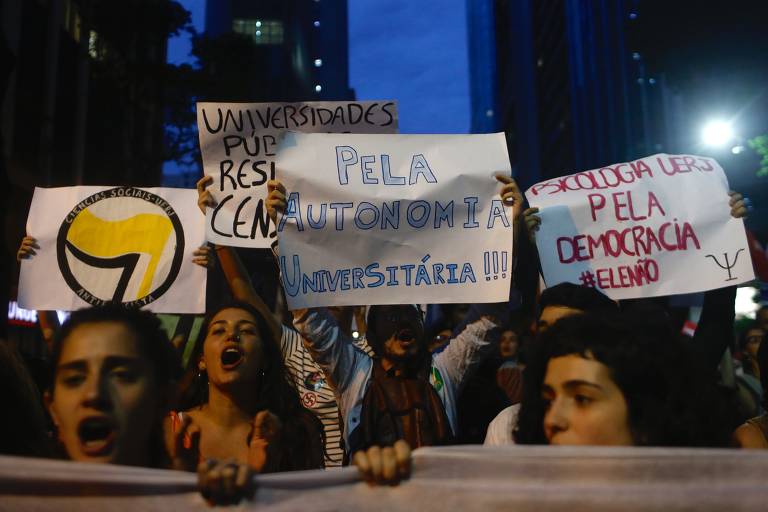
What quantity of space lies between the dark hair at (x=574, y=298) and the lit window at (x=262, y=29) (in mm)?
71570

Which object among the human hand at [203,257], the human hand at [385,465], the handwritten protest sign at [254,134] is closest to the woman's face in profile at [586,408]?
the human hand at [385,465]

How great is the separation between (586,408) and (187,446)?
4.05ft

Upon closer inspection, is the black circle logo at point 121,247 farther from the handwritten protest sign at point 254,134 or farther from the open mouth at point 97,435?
the open mouth at point 97,435

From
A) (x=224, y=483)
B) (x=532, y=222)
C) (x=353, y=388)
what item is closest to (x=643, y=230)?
(x=532, y=222)

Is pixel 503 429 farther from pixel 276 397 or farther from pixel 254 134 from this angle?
pixel 254 134

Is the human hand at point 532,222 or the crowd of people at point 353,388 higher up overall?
the human hand at point 532,222

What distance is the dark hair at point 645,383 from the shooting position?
207cm

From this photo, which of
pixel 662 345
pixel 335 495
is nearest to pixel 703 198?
pixel 662 345

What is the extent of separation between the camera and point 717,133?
92.2ft

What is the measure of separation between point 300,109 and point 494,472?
2.75 meters

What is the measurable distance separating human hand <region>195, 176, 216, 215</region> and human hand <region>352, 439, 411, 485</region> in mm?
2406

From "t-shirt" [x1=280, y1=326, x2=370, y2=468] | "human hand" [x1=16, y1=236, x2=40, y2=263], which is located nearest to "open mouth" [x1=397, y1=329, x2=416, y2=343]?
"t-shirt" [x1=280, y1=326, x2=370, y2=468]

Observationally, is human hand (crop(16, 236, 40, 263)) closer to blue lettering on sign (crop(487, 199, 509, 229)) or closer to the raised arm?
the raised arm

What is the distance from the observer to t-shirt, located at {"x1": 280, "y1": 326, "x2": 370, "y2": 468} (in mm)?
3559
